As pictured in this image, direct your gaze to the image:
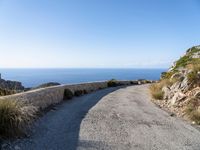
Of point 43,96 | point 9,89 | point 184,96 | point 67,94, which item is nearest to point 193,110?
point 184,96

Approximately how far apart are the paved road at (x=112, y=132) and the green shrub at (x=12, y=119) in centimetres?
39

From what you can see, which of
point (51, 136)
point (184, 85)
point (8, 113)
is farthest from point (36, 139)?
point (184, 85)

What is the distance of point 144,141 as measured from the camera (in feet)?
25.7

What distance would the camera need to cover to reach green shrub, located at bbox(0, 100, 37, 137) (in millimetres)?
7684

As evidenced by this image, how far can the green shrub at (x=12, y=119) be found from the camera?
25.2 feet

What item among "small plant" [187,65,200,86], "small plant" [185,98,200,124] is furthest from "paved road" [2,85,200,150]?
"small plant" [187,65,200,86]

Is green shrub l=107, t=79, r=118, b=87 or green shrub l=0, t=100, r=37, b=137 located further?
green shrub l=107, t=79, r=118, b=87

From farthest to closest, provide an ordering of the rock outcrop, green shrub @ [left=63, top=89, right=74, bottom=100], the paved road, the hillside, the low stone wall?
green shrub @ [left=63, top=89, right=74, bottom=100] → the rock outcrop → the hillside → the low stone wall → the paved road

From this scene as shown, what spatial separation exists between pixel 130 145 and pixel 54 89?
8.59 meters

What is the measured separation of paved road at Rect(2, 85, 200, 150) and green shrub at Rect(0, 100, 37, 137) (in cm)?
39

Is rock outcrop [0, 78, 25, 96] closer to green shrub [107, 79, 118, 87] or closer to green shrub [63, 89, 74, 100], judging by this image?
green shrub [63, 89, 74, 100]

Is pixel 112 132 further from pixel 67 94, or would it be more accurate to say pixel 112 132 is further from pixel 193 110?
pixel 67 94

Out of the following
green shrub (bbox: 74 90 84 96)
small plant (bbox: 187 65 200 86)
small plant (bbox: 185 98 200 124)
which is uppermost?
small plant (bbox: 187 65 200 86)

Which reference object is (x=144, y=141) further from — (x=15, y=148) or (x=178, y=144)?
(x=15, y=148)
